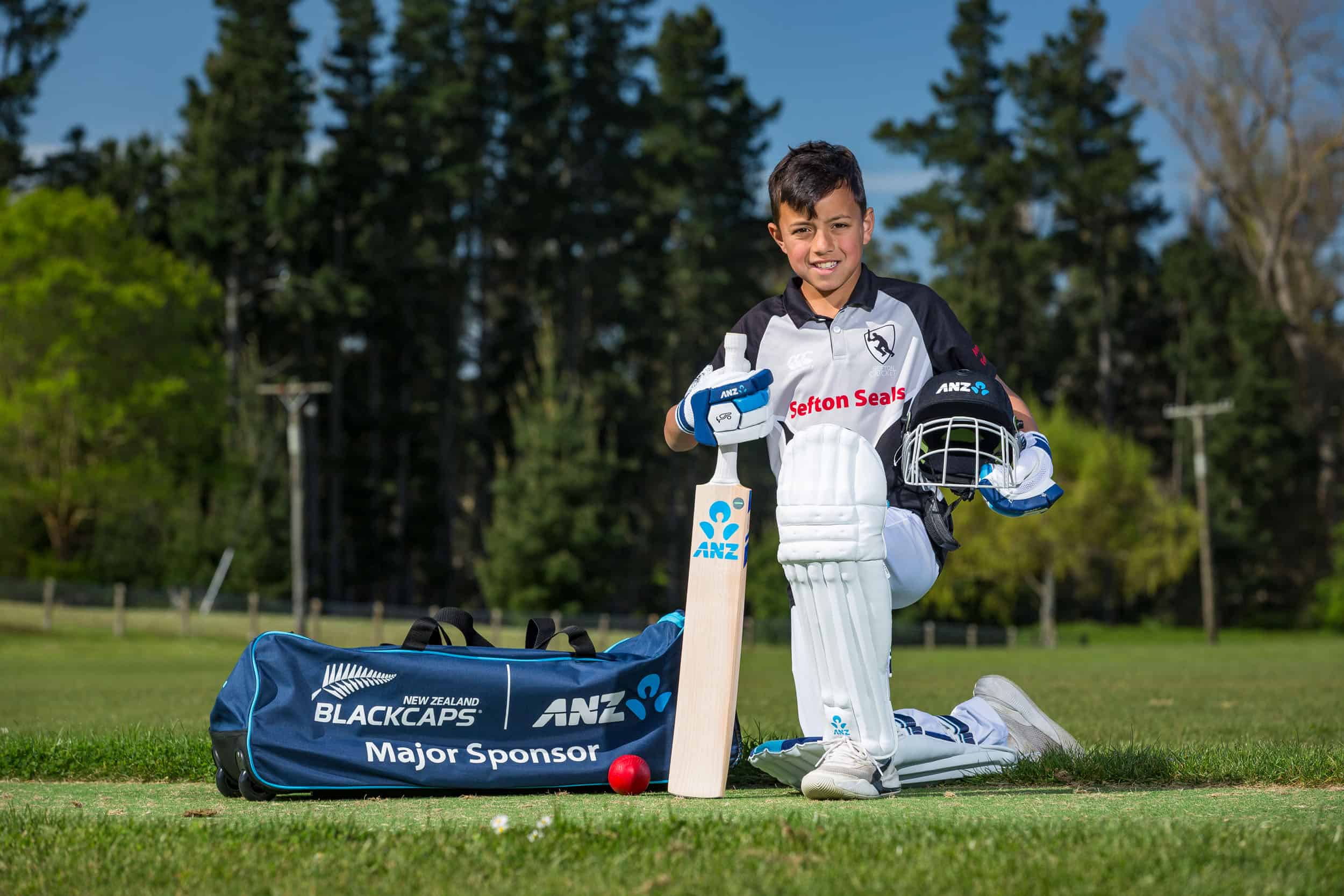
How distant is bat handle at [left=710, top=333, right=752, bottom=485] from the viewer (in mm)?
4797

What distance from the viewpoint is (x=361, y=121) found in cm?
5419

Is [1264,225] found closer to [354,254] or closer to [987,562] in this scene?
[987,562]

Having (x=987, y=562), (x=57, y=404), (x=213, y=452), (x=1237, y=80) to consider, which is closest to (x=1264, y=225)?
(x=1237, y=80)

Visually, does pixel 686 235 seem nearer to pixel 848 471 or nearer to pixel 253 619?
pixel 253 619

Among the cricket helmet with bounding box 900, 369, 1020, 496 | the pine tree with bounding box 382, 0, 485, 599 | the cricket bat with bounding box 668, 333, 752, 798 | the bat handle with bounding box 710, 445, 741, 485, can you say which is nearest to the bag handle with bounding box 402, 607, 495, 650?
the cricket bat with bounding box 668, 333, 752, 798

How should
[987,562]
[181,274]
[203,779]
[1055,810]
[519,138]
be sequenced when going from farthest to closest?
[519,138] → [987,562] → [181,274] → [203,779] → [1055,810]

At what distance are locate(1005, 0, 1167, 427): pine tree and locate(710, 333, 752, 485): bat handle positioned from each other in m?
56.7

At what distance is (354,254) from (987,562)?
86.9 feet

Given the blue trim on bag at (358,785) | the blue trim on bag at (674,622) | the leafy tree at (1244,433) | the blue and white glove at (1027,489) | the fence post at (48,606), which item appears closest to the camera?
the blue and white glove at (1027,489)

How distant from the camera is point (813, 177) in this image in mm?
5109

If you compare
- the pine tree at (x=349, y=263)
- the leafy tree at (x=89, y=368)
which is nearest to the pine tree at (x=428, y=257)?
the pine tree at (x=349, y=263)

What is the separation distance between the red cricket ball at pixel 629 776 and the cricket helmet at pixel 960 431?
1.44 meters

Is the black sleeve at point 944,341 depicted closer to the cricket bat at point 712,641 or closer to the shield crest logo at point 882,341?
the shield crest logo at point 882,341

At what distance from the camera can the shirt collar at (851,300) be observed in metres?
5.12
